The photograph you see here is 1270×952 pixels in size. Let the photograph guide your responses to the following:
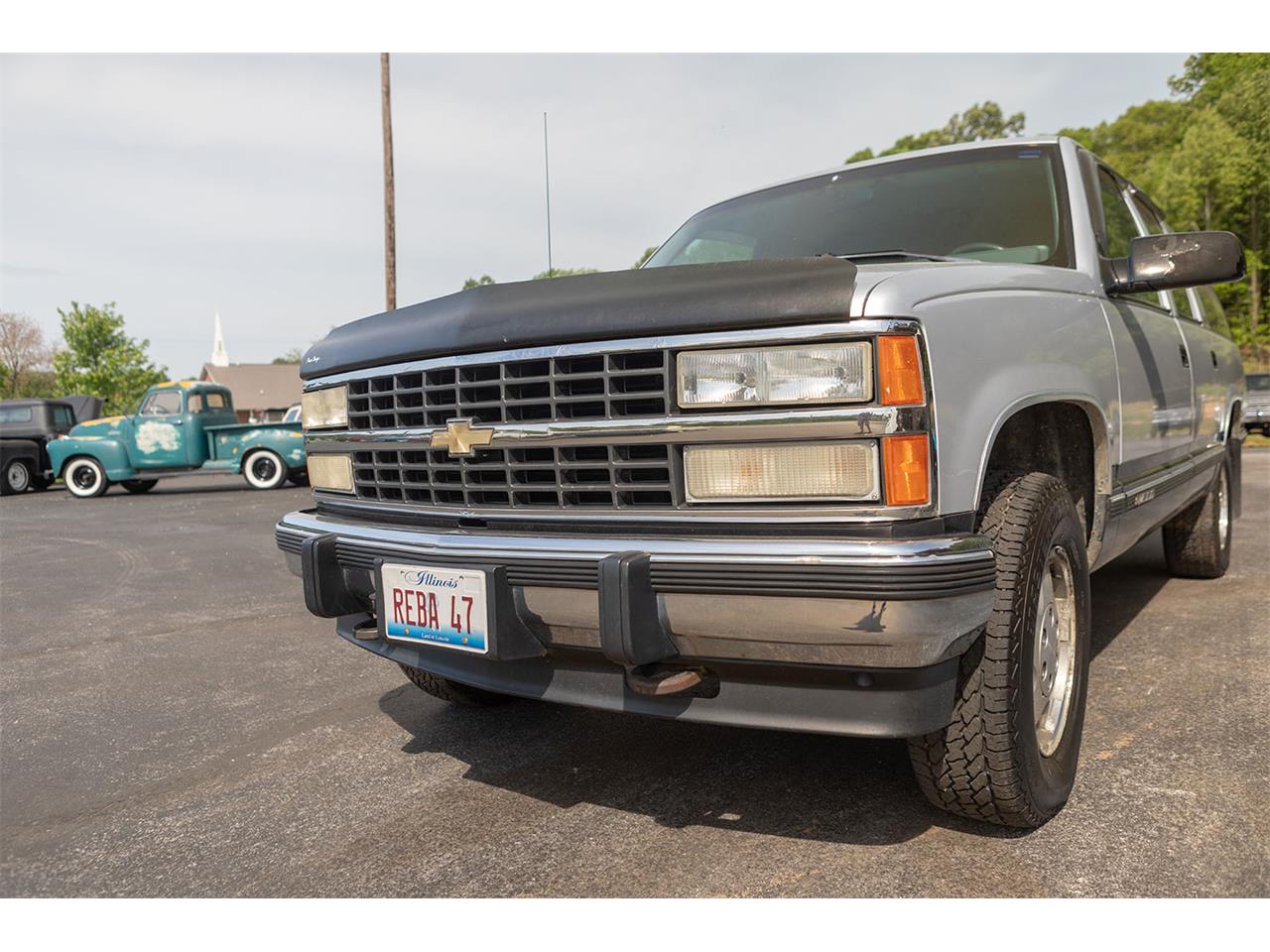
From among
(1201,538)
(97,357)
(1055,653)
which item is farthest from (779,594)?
(97,357)

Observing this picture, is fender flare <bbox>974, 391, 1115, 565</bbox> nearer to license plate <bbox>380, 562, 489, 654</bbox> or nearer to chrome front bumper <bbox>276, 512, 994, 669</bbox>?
chrome front bumper <bbox>276, 512, 994, 669</bbox>

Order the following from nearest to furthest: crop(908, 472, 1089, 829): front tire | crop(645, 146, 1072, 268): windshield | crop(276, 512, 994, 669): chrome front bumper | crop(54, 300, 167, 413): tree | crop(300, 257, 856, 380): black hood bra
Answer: crop(276, 512, 994, 669): chrome front bumper, crop(300, 257, 856, 380): black hood bra, crop(908, 472, 1089, 829): front tire, crop(645, 146, 1072, 268): windshield, crop(54, 300, 167, 413): tree

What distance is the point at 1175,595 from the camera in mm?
4828

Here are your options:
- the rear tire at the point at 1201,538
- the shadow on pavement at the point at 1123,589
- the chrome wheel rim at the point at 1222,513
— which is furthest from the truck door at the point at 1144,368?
the chrome wheel rim at the point at 1222,513

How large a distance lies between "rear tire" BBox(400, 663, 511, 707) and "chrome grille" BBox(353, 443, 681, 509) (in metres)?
0.81

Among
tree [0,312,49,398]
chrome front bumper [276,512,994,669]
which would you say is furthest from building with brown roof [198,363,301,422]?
chrome front bumper [276,512,994,669]

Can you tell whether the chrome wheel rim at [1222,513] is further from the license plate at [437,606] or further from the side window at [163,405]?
the side window at [163,405]

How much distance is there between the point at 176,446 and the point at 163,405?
2.60 feet

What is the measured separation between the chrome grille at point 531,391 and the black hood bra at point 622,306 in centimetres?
5

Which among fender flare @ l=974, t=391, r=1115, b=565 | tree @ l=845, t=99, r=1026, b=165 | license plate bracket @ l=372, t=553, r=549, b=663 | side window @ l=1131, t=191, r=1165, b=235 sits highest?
tree @ l=845, t=99, r=1026, b=165

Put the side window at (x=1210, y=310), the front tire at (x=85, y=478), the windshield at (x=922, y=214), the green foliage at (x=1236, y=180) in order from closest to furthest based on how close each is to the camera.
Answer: the windshield at (x=922, y=214) → the side window at (x=1210, y=310) → the front tire at (x=85, y=478) → the green foliage at (x=1236, y=180)

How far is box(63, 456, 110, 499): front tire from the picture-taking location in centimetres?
1627

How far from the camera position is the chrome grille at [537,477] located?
83.0 inches

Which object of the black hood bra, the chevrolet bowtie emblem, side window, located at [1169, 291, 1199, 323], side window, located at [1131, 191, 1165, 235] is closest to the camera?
the black hood bra
